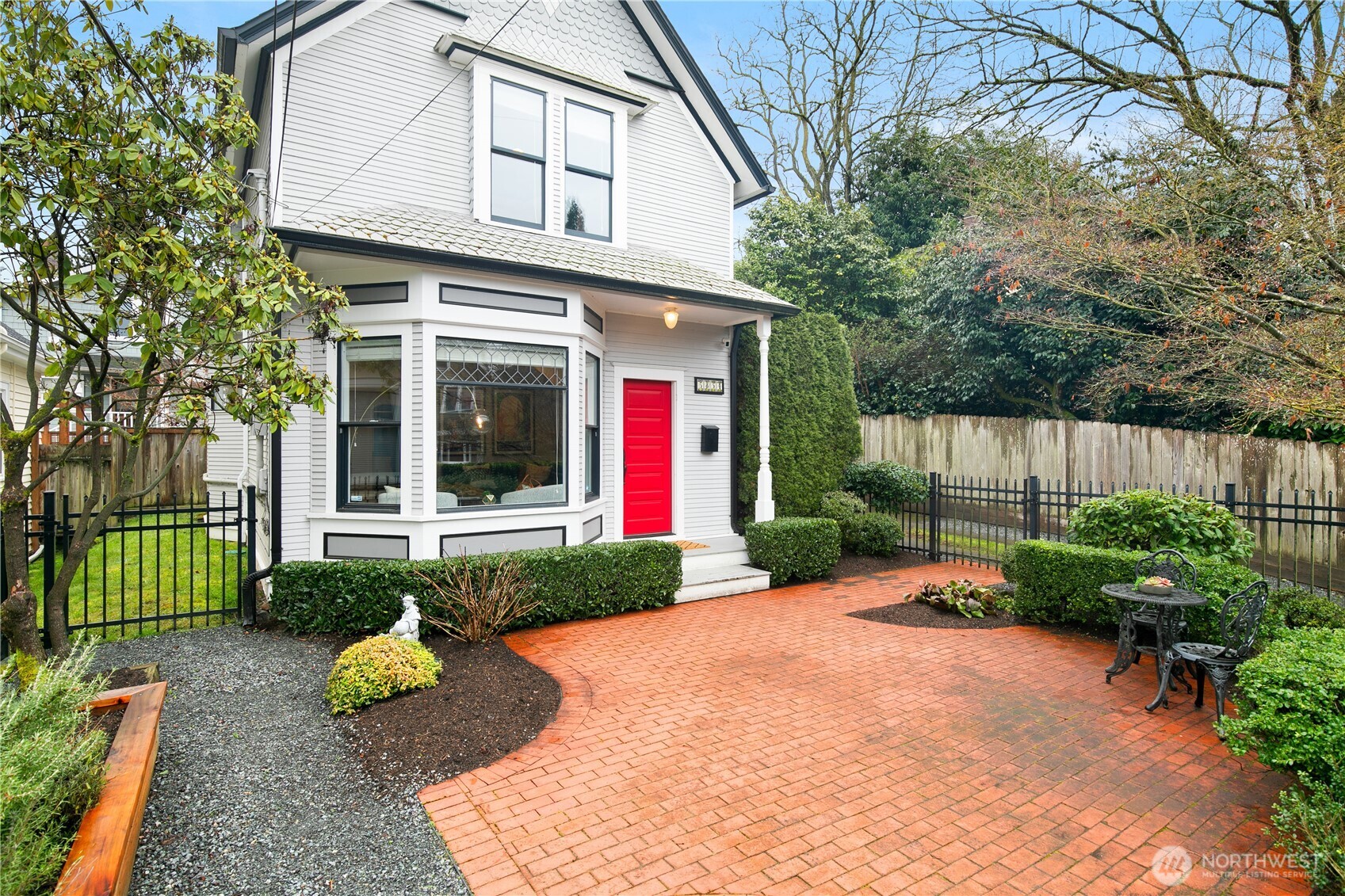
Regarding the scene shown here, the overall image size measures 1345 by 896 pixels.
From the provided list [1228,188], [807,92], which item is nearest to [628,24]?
[1228,188]

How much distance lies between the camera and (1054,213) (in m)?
8.49

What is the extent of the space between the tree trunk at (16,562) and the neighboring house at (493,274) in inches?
116

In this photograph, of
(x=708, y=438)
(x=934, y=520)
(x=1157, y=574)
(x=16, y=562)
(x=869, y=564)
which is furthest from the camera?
(x=934, y=520)

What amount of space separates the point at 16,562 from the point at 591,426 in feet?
19.5

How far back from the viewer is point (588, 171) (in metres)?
9.66

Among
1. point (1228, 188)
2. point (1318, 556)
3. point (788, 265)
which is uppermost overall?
point (788, 265)

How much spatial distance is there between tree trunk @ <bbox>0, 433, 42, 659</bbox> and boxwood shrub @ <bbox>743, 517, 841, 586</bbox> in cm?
749

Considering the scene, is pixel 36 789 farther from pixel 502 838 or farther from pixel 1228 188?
pixel 1228 188

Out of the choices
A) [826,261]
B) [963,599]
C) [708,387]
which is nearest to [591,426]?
[708,387]

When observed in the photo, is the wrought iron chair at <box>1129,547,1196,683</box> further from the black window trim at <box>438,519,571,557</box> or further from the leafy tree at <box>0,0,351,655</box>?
the leafy tree at <box>0,0,351,655</box>

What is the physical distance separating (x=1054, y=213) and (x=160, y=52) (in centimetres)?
927

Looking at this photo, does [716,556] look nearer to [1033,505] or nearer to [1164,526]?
[1033,505]

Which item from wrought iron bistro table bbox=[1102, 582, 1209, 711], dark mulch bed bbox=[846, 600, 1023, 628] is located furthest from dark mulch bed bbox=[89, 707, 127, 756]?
wrought iron bistro table bbox=[1102, 582, 1209, 711]

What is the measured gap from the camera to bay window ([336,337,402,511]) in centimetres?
773
